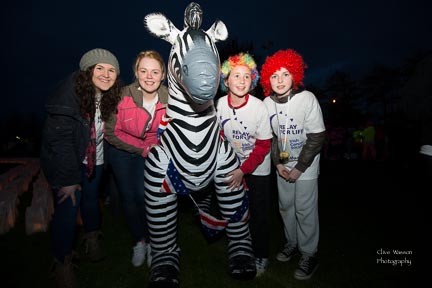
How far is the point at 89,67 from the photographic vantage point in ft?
6.86

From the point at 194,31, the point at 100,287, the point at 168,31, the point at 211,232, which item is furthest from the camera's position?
the point at 100,287

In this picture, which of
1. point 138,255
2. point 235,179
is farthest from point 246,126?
point 138,255

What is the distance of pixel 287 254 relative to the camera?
2555 millimetres

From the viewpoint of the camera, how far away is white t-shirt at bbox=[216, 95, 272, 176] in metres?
2.05

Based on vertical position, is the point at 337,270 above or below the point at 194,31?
below

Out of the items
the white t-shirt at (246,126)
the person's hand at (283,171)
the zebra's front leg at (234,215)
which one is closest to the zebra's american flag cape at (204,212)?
the zebra's front leg at (234,215)

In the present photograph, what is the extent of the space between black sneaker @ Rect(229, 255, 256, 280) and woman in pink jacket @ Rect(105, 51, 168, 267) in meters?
0.91

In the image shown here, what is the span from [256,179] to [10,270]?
2.44 metres

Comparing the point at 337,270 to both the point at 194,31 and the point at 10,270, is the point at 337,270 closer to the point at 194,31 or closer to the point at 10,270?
the point at 194,31

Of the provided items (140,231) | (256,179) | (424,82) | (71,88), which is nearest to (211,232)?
(256,179)

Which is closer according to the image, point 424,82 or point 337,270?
point 424,82

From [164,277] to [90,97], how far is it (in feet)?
4.72

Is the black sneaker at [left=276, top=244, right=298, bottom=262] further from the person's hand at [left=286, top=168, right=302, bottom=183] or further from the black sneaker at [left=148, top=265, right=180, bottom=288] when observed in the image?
the black sneaker at [left=148, top=265, right=180, bottom=288]

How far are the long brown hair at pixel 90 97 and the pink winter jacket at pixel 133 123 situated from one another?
50mm
